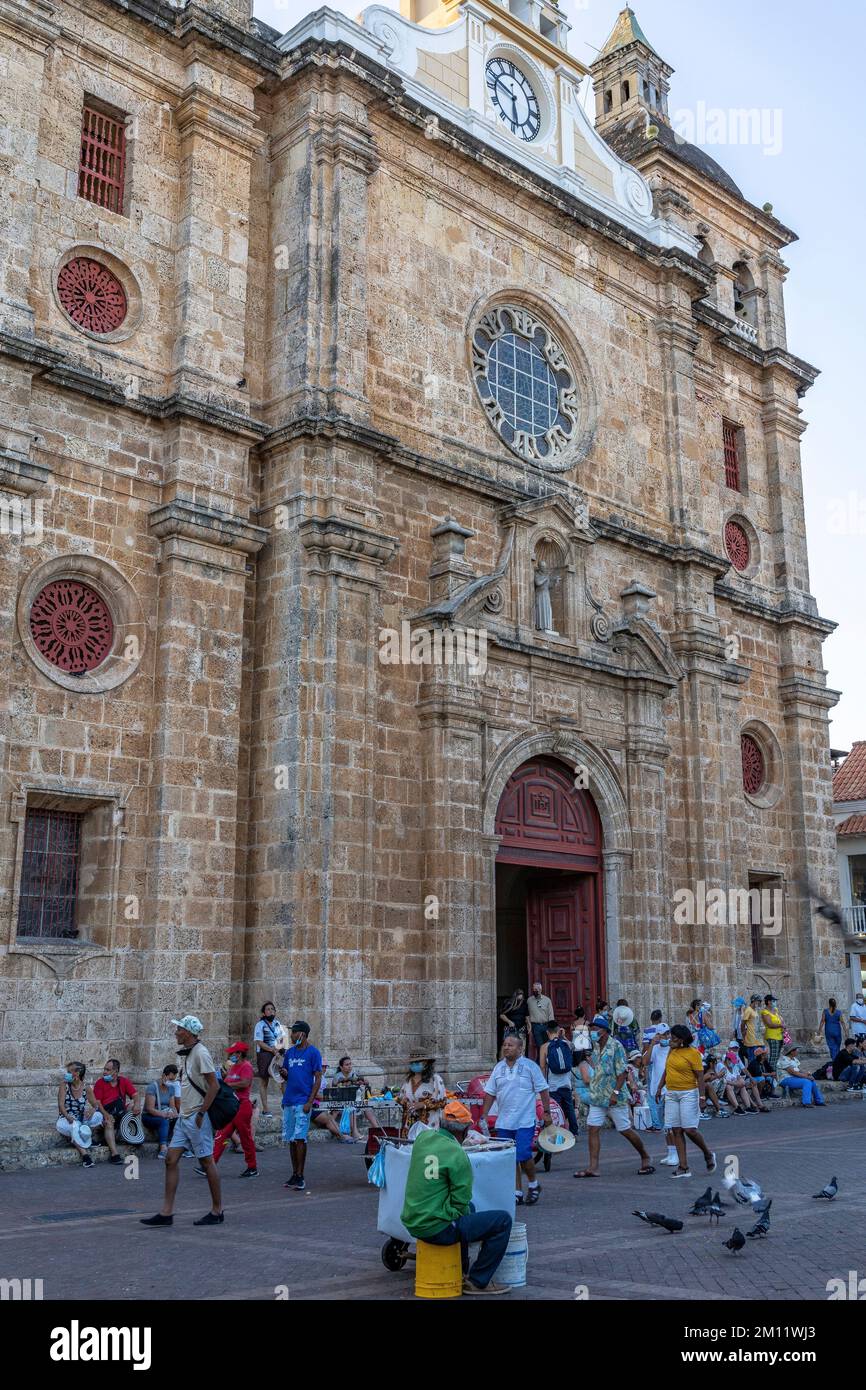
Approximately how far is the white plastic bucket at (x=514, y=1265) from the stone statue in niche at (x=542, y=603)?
14037mm

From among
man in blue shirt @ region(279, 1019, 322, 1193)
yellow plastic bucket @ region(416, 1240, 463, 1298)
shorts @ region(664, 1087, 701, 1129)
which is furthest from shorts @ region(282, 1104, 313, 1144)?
yellow plastic bucket @ region(416, 1240, 463, 1298)

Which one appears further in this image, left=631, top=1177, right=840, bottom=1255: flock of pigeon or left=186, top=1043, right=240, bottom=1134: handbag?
left=186, top=1043, right=240, bottom=1134: handbag

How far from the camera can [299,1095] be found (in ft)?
41.7

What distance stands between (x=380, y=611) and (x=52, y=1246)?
11.0 m

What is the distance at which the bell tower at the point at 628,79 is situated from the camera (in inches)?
1192

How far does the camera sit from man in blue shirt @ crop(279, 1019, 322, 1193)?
12.4 metres

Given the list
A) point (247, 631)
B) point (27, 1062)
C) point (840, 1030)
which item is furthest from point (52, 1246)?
point (840, 1030)

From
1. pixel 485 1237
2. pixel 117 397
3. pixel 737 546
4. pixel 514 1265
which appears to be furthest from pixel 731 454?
pixel 485 1237

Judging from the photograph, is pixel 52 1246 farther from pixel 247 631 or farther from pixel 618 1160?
pixel 247 631

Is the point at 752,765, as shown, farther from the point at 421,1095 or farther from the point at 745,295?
the point at 421,1095

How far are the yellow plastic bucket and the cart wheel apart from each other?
84cm

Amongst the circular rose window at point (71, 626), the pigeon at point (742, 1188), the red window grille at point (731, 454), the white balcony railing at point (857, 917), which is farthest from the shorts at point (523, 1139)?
the white balcony railing at point (857, 917)

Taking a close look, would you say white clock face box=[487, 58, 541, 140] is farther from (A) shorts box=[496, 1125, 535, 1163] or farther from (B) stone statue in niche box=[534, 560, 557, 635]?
(A) shorts box=[496, 1125, 535, 1163]

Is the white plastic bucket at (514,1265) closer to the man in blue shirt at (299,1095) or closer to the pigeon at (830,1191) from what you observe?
the pigeon at (830,1191)
